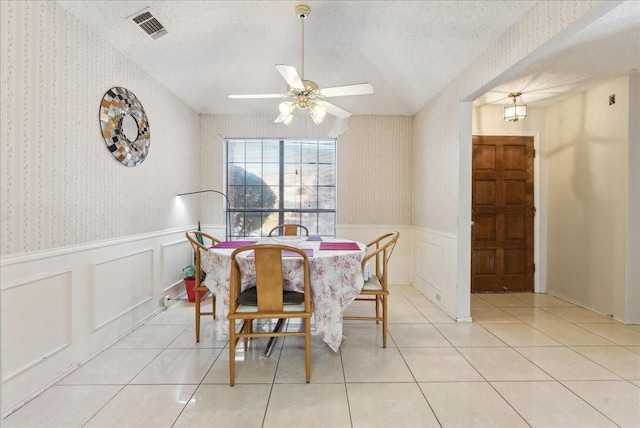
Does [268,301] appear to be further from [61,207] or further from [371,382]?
[61,207]

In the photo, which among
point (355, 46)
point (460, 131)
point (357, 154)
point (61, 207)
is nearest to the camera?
point (61, 207)

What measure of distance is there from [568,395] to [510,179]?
10.0 feet

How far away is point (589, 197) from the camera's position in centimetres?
364

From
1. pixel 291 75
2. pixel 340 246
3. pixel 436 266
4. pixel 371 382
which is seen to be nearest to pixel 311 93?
pixel 291 75

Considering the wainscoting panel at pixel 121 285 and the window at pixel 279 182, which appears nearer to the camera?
the wainscoting panel at pixel 121 285

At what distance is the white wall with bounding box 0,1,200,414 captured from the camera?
1806mm

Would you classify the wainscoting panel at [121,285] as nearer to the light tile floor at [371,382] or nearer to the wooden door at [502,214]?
the light tile floor at [371,382]

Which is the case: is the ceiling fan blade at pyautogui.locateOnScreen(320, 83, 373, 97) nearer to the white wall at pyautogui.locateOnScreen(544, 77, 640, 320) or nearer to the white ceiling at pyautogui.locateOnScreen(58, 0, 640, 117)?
the white ceiling at pyautogui.locateOnScreen(58, 0, 640, 117)

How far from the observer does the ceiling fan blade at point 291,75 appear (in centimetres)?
213

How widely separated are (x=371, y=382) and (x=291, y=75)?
212 cm

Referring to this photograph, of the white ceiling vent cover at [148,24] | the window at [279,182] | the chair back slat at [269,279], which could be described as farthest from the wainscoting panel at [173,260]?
the white ceiling vent cover at [148,24]

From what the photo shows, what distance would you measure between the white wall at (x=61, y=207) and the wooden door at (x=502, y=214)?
401 centimetres

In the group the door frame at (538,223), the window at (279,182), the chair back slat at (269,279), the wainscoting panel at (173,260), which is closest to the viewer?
the chair back slat at (269,279)

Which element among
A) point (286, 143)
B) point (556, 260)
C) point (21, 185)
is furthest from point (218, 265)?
point (556, 260)
